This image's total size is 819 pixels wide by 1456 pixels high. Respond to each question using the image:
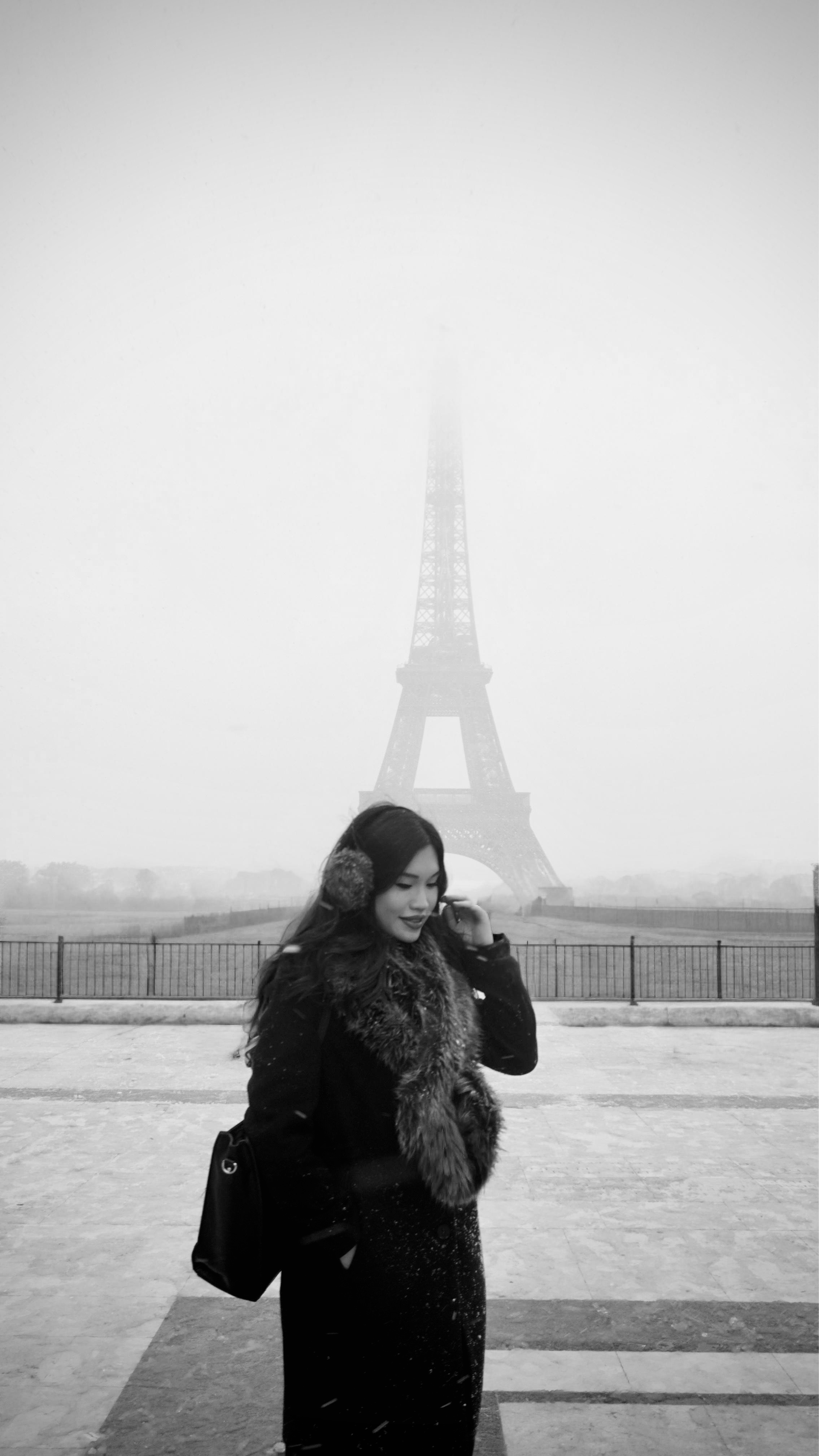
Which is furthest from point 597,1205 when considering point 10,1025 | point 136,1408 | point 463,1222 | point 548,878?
point 548,878

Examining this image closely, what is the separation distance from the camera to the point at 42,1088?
290 inches

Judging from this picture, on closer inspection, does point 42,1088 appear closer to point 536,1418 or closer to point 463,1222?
point 536,1418

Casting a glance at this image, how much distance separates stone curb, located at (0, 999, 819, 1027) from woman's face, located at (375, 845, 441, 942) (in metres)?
8.72

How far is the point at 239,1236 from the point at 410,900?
0.66 metres

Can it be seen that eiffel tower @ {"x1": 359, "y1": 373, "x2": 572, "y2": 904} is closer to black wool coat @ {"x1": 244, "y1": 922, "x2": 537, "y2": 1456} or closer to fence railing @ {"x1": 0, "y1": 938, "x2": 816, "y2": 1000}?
fence railing @ {"x1": 0, "y1": 938, "x2": 816, "y2": 1000}

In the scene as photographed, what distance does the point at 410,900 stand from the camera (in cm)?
200

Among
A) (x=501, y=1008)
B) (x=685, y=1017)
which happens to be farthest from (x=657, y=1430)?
(x=685, y=1017)

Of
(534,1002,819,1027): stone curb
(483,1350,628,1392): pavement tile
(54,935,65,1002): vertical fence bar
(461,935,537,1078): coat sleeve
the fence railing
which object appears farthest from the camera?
the fence railing

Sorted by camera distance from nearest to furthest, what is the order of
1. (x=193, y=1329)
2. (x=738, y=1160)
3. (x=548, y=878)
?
(x=193, y=1329) < (x=738, y=1160) < (x=548, y=878)

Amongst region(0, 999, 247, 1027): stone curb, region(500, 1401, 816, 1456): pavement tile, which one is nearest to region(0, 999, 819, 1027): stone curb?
region(0, 999, 247, 1027): stone curb

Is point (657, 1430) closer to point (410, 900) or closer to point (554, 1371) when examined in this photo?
point (554, 1371)

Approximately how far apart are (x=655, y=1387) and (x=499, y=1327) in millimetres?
629

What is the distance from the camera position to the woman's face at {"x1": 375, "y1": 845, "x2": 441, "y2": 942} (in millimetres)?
1996

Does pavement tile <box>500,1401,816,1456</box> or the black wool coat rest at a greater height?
the black wool coat
